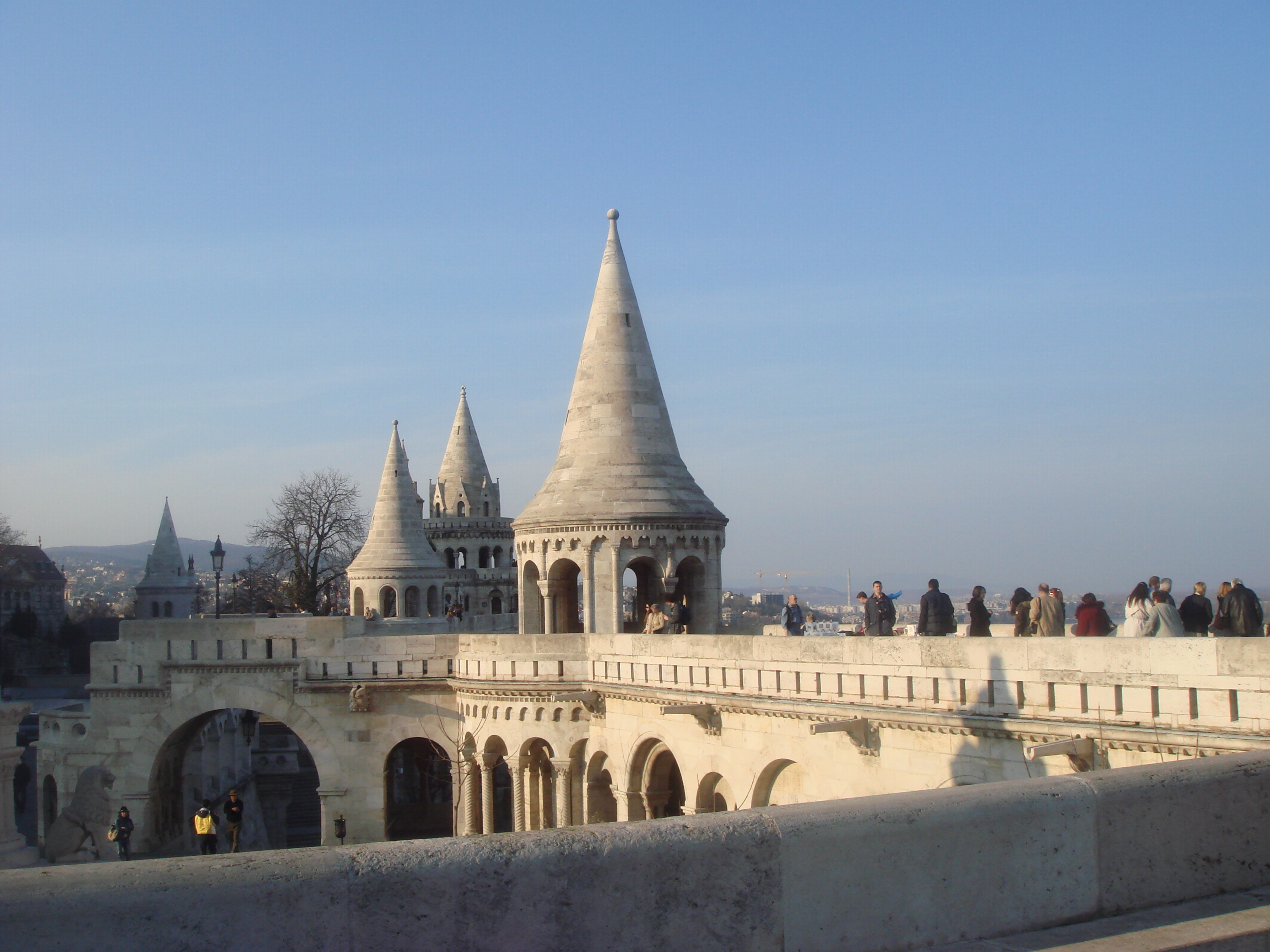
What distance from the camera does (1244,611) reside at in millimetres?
9852

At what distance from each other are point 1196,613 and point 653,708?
22.9 feet

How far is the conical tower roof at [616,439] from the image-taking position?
746 inches

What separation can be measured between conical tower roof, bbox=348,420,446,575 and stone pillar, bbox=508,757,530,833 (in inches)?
523

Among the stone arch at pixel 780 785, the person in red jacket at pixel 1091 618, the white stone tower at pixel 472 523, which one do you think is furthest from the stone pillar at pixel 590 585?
the white stone tower at pixel 472 523

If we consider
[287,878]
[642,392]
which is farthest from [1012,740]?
[642,392]

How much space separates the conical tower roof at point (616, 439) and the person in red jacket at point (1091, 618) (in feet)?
27.7

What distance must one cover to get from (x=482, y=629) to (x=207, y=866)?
75.1 ft

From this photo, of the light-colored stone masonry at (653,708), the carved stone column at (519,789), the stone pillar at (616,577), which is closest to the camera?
the light-colored stone masonry at (653,708)

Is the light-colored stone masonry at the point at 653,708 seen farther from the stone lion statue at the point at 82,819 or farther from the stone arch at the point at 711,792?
the stone lion statue at the point at 82,819

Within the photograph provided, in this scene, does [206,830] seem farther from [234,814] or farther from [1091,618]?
[1091,618]

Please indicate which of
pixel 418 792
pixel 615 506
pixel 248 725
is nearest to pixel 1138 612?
pixel 615 506

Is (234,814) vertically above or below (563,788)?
below

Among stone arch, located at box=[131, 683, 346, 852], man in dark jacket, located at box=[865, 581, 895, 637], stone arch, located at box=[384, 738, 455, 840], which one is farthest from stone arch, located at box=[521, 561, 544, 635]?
man in dark jacket, located at box=[865, 581, 895, 637]

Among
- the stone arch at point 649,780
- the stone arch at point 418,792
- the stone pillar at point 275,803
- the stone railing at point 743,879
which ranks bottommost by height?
the stone pillar at point 275,803
